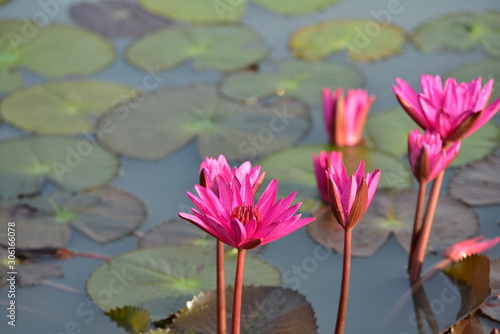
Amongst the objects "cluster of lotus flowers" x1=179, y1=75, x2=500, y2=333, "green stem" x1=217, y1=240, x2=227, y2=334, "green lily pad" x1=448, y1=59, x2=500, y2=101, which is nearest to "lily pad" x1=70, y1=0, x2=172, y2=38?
"green lily pad" x1=448, y1=59, x2=500, y2=101

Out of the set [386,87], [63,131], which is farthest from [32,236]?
[386,87]

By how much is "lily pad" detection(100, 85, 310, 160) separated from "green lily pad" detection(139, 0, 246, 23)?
2.31ft

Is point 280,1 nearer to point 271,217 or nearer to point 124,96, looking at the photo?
point 124,96

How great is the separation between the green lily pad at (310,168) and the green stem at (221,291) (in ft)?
2.66

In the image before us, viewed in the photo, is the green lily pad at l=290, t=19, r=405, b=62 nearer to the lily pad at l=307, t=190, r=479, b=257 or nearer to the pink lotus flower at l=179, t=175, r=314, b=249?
the lily pad at l=307, t=190, r=479, b=257

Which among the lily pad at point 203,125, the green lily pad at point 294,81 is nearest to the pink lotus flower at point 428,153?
the lily pad at point 203,125

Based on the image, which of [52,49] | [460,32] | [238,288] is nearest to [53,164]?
[52,49]

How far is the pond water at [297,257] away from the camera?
2107 millimetres

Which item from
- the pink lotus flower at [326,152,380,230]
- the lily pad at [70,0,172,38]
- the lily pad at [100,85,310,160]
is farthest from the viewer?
the lily pad at [70,0,172,38]

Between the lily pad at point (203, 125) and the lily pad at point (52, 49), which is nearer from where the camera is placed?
the lily pad at point (203, 125)

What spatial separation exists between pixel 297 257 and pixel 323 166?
1.02ft

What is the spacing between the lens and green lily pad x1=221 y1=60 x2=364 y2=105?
3117 millimetres

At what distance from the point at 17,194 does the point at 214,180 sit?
1.27 m

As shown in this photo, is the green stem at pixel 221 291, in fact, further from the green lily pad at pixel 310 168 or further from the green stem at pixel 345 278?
the green lily pad at pixel 310 168
